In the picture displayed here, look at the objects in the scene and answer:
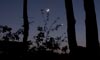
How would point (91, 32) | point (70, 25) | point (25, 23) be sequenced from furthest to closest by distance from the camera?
point (25, 23) → point (70, 25) → point (91, 32)

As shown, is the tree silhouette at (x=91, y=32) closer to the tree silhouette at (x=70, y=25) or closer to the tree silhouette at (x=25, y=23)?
the tree silhouette at (x=70, y=25)

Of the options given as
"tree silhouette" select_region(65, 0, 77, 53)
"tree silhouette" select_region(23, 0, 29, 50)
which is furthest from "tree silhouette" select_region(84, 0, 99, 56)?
"tree silhouette" select_region(23, 0, 29, 50)

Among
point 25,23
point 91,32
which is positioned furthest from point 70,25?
point 25,23

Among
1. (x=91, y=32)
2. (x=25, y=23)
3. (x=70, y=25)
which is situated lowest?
(x=91, y=32)

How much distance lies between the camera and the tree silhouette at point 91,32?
9596mm

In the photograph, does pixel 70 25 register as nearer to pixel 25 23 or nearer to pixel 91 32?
pixel 91 32

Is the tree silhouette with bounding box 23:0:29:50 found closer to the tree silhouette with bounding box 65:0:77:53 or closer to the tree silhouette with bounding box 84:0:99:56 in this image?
the tree silhouette with bounding box 65:0:77:53

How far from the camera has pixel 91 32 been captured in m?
9.73

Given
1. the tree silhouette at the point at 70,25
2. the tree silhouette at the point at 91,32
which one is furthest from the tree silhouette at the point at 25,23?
the tree silhouette at the point at 91,32

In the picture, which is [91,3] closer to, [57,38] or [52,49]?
[52,49]

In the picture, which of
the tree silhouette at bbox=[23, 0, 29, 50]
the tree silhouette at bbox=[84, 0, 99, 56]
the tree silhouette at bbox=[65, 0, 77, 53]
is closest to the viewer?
the tree silhouette at bbox=[84, 0, 99, 56]

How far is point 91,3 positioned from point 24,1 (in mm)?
9346

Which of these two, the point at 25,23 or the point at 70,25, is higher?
the point at 25,23

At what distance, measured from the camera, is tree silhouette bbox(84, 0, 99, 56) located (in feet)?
31.5
